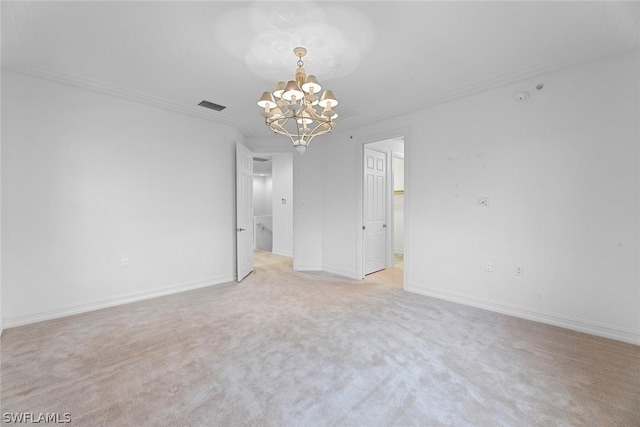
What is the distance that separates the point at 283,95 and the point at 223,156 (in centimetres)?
257

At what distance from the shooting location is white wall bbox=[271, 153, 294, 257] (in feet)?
23.2

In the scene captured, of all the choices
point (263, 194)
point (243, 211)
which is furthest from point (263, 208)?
point (243, 211)

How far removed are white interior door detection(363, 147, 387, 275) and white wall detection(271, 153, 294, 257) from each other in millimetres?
2592

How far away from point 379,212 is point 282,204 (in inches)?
118

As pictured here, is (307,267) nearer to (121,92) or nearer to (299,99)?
(299,99)

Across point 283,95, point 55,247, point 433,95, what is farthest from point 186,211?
point 433,95

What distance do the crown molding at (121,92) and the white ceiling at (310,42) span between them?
0.02 m

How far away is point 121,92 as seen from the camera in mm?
3352

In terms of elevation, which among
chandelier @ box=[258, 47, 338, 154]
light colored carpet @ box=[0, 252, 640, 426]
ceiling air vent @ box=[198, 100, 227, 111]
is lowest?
light colored carpet @ box=[0, 252, 640, 426]

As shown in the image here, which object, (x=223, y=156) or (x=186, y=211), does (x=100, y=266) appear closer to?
(x=186, y=211)

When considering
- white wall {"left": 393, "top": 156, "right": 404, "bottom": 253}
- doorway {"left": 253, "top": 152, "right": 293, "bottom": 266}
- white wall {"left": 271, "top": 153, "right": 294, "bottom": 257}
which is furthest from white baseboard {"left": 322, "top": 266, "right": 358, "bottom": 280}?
white wall {"left": 393, "top": 156, "right": 404, "bottom": 253}

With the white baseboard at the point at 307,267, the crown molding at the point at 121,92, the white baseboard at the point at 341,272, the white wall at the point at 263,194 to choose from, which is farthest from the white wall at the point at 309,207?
the white wall at the point at 263,194

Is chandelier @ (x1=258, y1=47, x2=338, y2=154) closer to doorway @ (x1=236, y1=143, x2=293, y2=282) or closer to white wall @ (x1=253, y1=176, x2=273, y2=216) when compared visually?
doorway @ (x1=236, y1=143, x2=293, y2=282)

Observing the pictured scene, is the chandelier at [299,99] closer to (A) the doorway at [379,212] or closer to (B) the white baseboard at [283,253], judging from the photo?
(A) the doorway at [379,212]
